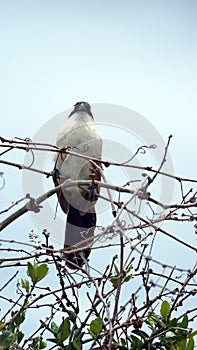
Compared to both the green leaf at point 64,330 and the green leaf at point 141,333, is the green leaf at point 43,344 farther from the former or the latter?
the green leaf at point 141,333

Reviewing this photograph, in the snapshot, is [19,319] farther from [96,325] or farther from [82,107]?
[82,107]

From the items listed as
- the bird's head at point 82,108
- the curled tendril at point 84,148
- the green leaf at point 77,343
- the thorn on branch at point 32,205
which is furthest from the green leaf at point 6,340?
the bird's head at point 82,108

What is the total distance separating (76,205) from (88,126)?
0.54m

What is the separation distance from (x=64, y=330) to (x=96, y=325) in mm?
140

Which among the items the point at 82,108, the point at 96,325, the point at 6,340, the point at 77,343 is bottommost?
the point at 6,340

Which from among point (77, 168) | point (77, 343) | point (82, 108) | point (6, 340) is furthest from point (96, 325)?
point (82, 108)

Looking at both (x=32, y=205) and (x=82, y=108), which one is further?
(x=82, y=108)

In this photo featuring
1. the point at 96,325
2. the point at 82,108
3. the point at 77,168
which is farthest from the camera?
the point at 82,108

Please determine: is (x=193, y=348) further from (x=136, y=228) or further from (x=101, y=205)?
(x=101, y=205)

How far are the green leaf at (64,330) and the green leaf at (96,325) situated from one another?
103 millimetres

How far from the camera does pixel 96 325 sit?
2.56 meters

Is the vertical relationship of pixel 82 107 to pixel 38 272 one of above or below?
above

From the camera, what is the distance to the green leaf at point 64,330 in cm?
257

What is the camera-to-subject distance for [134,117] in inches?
122
